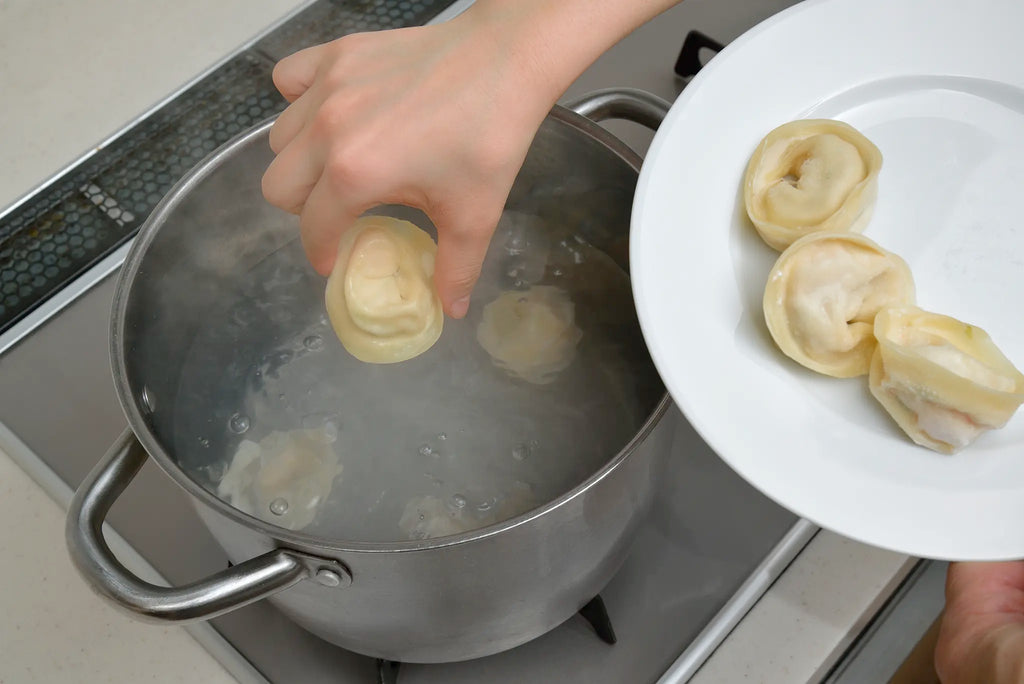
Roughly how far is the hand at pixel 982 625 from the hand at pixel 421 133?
48 centimetres

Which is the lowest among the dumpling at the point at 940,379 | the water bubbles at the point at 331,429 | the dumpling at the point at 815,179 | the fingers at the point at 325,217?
the water bubbles at the point at 331,429

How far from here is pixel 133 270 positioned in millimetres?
677

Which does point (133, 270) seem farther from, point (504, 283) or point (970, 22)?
point (970, 22)

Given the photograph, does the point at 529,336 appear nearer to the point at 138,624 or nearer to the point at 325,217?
the point at 325,217

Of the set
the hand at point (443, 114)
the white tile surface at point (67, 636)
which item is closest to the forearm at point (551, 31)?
the hand at point (443, 114)

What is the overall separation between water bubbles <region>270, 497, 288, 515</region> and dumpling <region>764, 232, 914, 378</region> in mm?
452

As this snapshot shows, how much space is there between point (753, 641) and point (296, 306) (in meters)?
0.58

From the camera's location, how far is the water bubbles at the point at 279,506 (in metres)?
0.76

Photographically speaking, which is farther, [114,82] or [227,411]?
[114,82]

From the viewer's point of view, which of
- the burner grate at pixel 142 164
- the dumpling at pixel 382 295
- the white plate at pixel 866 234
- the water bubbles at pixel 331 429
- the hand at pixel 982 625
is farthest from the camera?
the burner grate at pixel 142 164

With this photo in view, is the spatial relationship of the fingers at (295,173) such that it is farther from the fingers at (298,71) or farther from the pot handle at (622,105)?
the pot handle at (622,105)

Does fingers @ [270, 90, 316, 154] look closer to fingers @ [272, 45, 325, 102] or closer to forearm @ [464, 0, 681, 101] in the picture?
fingers @ [272, 45, 325, 102]

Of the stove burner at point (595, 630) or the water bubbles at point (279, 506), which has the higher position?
the water bubbles at point (279, 506)

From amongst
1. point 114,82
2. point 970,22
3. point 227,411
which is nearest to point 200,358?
point 227,411
